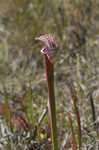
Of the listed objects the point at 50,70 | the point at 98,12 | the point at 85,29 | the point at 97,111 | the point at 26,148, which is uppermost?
the point at 98,12

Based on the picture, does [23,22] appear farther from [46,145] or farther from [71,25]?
[46,145]

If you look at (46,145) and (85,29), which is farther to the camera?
(85,29)

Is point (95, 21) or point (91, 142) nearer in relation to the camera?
point (91, 142)

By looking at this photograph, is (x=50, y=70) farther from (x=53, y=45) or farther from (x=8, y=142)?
(x=8, y=142)

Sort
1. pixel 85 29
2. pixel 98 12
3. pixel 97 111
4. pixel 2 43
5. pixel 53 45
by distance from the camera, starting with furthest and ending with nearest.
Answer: pixel 2 43
pixel 98 12
pixel 85 29
pixel 97 111
pixel 53 45

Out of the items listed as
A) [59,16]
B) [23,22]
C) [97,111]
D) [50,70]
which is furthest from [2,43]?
[50,70]

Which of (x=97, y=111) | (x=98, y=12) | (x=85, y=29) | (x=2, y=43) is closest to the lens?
(x=97, y=111)

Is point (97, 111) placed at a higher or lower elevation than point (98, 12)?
lower

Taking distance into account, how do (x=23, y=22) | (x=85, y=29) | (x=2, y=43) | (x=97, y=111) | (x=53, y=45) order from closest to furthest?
(x=53, y=45) < (x=97, y=111) < (x=85, y=29) < (x=23, y=22) < (x=2, y=43)

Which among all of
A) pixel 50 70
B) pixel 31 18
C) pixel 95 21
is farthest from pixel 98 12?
pixel 50 70
